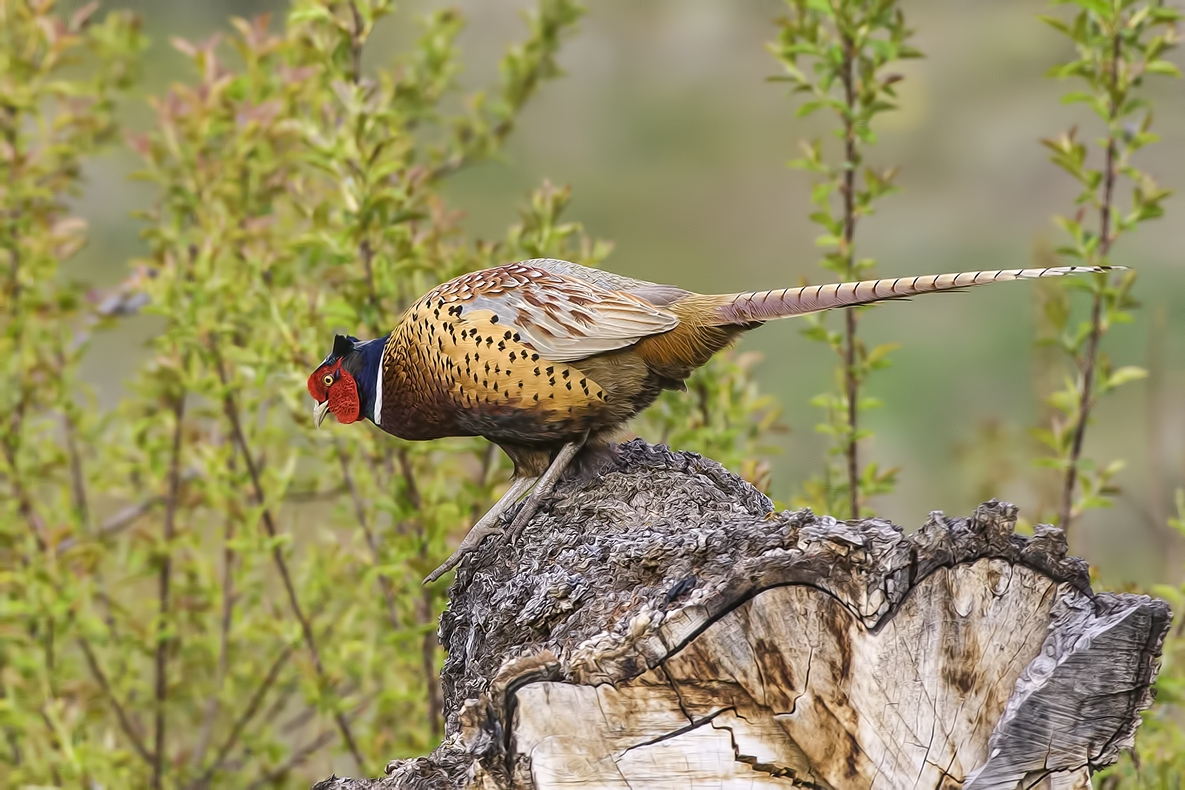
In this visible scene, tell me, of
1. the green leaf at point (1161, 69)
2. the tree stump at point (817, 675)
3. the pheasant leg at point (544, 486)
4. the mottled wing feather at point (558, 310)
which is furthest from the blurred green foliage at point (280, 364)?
the tree stump at point (817, 675)

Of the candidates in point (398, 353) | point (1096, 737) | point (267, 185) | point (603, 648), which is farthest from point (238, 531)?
point (1096, 737)

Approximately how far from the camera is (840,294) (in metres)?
2.56

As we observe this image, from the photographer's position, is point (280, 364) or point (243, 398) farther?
point (243, 398)

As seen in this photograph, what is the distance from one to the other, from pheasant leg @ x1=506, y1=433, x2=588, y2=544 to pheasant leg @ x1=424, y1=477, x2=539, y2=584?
114mm

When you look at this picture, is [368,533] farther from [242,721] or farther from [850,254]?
[850,254]

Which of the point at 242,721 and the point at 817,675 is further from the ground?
the point at 817,675

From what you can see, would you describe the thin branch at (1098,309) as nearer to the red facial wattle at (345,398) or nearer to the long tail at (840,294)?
the long tail at (840,294)

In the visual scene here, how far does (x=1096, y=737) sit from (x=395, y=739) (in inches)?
129

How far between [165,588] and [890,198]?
7.19m

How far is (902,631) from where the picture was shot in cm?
202

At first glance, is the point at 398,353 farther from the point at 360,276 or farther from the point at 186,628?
the point at 186,628

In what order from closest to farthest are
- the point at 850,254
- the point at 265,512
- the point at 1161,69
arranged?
the point at 1161,69 < the point at 850,254 < the point at 265,512

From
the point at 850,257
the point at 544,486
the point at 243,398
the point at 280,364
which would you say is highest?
the point at 850,257

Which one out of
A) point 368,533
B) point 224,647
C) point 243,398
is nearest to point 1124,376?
point 368,533
